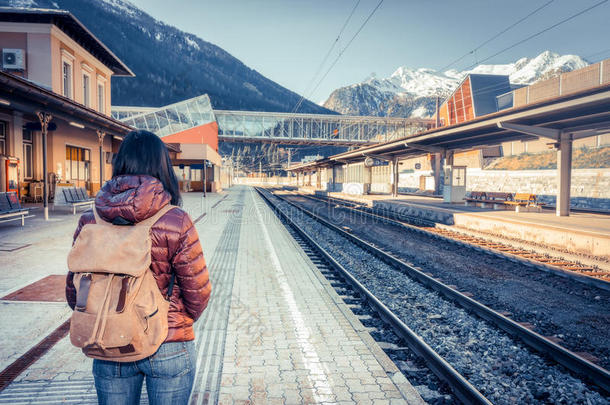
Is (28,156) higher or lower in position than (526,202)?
higher

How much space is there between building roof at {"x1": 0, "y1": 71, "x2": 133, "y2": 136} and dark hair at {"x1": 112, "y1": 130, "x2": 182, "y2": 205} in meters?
11.2

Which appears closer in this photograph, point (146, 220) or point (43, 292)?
point (146, 220)

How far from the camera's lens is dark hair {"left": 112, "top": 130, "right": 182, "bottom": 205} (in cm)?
173

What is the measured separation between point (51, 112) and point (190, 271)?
50.5ft

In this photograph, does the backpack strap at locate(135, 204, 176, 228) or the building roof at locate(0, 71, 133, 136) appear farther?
the building roof at locate(0, 71, 133, 136)

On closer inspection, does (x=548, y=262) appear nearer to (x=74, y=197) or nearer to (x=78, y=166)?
(x=74, y=197)

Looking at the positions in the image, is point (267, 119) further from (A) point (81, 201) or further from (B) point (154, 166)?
(B) point (154, 166)

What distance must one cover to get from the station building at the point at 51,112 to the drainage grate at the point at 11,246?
599cm

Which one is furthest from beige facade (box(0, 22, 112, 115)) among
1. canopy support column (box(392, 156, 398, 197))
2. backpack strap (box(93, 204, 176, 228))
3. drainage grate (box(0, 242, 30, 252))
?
canopy support column (box(392, 156, 398, 197))

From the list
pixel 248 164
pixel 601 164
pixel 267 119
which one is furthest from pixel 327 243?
pixel 248 164

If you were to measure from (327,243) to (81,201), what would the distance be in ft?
39.9

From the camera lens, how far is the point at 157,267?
165cm

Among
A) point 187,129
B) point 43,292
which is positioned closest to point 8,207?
point 43,292

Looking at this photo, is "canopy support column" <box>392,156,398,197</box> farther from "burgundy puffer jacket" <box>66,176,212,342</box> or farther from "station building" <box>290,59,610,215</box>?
"burgundy puffer jacket" <box>66,176,212,342</box>
